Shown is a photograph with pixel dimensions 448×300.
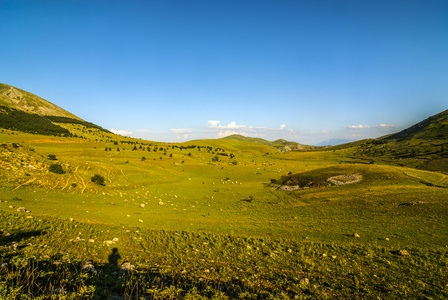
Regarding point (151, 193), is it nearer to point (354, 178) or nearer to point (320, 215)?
point (320, 215)

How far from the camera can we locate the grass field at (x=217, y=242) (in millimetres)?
8477

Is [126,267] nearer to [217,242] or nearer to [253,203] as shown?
[217,242]

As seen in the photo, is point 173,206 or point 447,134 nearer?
point 173,206

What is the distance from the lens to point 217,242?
47.7 feet

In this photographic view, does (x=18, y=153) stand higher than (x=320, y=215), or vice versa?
(x=18, y=153)

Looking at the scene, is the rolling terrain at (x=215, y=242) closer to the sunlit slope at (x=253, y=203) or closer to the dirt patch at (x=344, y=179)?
the sunlit slope at (x=253, y=203)

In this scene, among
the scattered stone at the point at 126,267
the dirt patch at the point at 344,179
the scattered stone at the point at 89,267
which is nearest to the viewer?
the scattered stone at the point at 89,267

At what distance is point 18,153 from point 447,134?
271 m

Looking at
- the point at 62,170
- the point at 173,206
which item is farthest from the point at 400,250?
the point at 62,170

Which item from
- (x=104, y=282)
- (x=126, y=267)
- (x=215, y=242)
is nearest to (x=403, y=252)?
(x=215, y=242)

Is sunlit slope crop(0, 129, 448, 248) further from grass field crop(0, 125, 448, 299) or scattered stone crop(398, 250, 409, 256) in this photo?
scattered stone crop(398, 250, 409, 256)

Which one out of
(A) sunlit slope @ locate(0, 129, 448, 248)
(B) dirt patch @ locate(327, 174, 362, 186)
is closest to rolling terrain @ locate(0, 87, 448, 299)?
(A) sunlit slope @ locate(0, 129, 448, 248)

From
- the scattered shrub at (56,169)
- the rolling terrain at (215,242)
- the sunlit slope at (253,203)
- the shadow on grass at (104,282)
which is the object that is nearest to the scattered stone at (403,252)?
the rolling terrain at (215,242)

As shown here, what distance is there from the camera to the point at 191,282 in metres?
9.02
